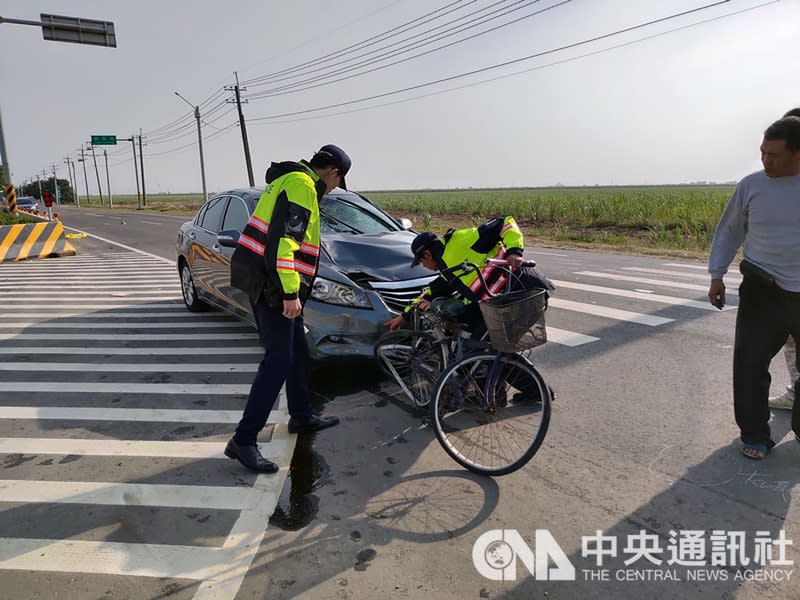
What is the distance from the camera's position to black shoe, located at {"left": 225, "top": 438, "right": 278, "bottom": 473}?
345 centimetres

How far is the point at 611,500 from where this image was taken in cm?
305

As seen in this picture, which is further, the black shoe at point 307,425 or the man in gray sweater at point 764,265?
the black shoe at point 307,425

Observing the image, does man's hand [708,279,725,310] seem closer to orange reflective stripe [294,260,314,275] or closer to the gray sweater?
the gray sweater

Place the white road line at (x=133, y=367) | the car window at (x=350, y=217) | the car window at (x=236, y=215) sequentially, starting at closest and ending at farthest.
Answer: the white road line at (x=133, y=367) < the car window at (x=350, y=217) < the car window at (x=236, y=215)

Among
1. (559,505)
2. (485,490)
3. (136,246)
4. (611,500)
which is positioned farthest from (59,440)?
(136,246)

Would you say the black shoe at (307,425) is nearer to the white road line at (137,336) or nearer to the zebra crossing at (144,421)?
the zebra crossing at (144,421)

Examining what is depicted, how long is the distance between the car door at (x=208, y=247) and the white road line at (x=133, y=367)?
3.98ft

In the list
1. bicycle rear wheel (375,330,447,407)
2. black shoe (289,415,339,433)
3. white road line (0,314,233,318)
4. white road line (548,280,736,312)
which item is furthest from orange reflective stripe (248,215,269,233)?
white road line (548,280,736,312)

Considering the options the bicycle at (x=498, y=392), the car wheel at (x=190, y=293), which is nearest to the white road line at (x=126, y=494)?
the bicycle at (x=498, y=392)

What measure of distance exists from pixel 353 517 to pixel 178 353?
3807 millimetres

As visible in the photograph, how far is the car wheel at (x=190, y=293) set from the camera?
25.6 feet

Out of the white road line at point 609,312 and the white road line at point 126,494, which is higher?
the white road line at point 609,312

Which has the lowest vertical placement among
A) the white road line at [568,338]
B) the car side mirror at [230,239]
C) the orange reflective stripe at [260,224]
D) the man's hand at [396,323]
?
the white road line at [568,338]

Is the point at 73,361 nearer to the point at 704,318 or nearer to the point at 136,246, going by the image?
the point at 704,318
